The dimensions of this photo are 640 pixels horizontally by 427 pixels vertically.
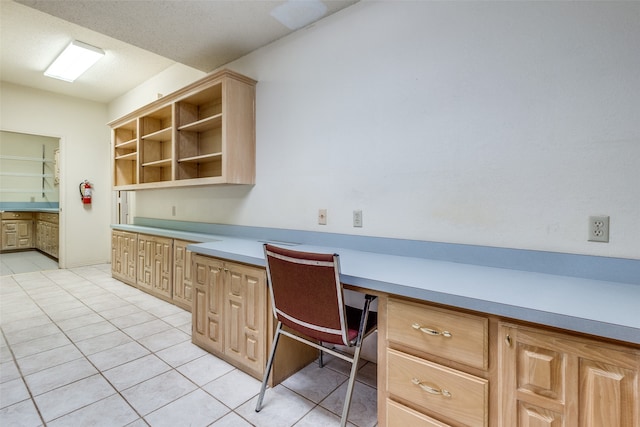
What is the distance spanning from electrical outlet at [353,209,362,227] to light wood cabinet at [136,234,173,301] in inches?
84.2

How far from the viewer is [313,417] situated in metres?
1.60

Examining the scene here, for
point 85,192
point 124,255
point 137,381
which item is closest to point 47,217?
point 85,192

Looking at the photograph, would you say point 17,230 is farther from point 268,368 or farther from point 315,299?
point 315,299

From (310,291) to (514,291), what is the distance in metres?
0.82

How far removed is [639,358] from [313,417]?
1384 millimetres

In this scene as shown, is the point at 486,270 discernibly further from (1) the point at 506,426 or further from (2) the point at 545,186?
(1) the point at 506,426

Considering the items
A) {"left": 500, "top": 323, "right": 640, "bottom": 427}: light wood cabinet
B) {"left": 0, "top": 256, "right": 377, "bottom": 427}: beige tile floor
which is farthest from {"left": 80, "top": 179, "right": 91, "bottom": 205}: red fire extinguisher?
{"left": 500, "top": 323, "right": 640, "bottom": 427}: light wood cabinet

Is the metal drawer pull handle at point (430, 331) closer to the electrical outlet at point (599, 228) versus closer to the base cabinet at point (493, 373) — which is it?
the base cabinet at point (493, 373)

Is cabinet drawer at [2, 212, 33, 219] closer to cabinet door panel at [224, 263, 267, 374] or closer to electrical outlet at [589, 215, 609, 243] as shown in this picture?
cabinet door panel at [224, 263, 267, 374]

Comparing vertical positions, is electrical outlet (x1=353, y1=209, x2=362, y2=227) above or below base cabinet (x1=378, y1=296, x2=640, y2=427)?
above

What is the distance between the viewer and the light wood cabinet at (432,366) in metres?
1.08

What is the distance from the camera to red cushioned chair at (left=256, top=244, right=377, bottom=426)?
133 centimetres

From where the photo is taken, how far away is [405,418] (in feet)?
4.09

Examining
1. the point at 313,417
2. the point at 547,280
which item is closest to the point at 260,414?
the point at 313,417
